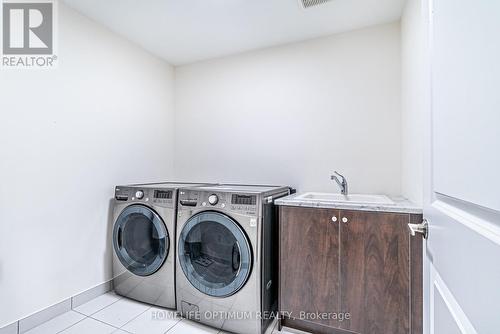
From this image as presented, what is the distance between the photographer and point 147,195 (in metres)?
1.98

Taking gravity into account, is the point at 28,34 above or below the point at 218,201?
above

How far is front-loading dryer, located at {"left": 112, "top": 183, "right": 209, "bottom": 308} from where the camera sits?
1891mm

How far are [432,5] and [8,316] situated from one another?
2715mm

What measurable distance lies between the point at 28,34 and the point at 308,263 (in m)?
2.58

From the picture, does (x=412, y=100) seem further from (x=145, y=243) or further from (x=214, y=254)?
(x=145, y=243)

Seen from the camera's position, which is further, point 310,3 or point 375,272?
point 310,3

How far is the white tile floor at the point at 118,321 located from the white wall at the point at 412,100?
142cm

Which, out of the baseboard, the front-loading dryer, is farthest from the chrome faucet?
the baseboard

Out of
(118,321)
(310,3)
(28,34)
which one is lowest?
(118,321)

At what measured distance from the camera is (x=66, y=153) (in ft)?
6.01

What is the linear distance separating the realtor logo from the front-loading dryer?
1127 mm

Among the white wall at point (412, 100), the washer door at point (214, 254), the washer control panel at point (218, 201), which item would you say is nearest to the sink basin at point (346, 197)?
the white wall at point (412, 100)

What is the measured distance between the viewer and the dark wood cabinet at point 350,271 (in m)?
1.39

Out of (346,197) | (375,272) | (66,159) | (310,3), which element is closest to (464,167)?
(375,272)
